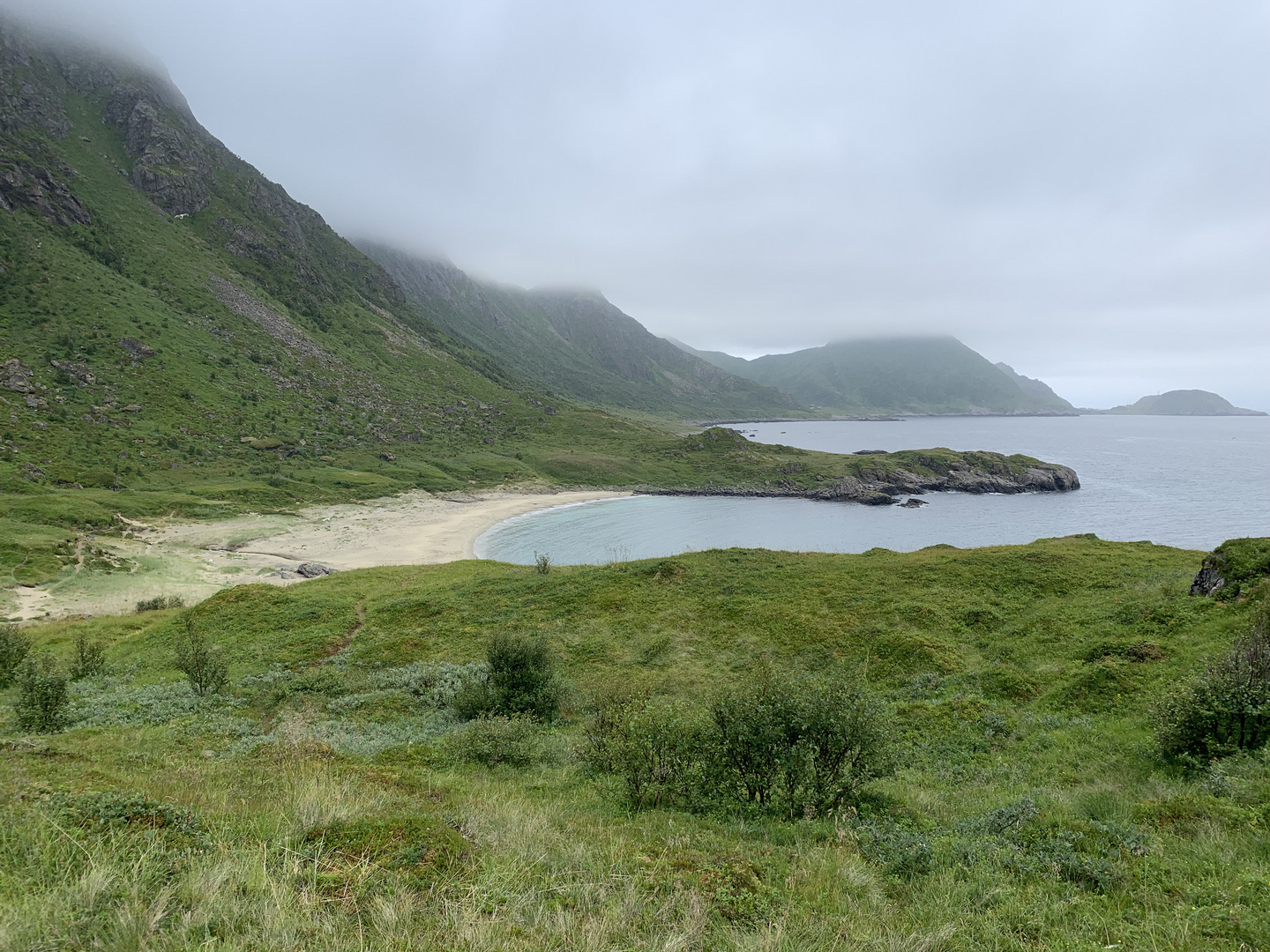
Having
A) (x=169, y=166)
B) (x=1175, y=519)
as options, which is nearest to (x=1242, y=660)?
(x=1175, y=519)

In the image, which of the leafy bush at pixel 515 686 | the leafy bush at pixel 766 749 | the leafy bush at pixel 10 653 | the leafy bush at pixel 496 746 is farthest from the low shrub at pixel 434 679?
the leafy bush at pixel 10 653

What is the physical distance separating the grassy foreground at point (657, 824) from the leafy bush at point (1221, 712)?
823 millimetres

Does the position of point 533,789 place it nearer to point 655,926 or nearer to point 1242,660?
point 655,926

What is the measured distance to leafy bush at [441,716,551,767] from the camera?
1608cm

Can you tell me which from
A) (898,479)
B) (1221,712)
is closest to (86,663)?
(1221,712)

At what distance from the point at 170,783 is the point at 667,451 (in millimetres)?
167154

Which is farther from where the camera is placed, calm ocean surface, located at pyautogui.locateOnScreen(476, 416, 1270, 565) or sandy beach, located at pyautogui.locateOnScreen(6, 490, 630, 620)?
calm ocean surface, located at pyautogui.locateOnScreen(476, 416, 1270, 565)

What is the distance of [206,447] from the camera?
111 meters

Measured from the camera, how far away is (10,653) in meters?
25.5

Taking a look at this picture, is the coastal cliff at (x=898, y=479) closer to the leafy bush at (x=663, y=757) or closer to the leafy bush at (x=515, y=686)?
the leafy bush at (x=515, y=686)

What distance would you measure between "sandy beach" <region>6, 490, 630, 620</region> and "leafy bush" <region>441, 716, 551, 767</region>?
4795 centimetres

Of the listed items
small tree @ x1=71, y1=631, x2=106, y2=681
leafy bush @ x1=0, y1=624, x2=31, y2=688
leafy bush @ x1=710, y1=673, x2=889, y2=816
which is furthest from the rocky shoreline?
leafy bush @ x1=710, y1=673, x2=889, y2=816

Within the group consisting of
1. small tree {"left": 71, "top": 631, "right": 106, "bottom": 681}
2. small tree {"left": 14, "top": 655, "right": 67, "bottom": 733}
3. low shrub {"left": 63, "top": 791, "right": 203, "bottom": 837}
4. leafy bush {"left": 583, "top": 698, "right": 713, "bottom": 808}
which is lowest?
small tree {"left": 71, "top": 631, "right": 106, "bottom": 681}

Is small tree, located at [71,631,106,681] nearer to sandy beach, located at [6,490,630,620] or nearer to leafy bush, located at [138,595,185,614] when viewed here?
leafy bush, located at [138,595,185,614]
